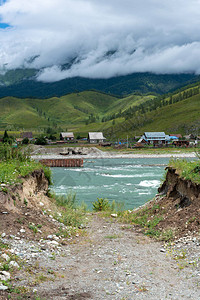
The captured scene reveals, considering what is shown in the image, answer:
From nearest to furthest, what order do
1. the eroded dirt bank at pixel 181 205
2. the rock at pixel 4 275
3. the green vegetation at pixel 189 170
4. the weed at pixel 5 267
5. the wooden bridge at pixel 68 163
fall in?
the rock at pixel 4 275
the weed at pixel 5 267
the eroded dirt bank at pixel 181 205
the green vegetation at pixel 189 170
the wooden bridge at pixel 68 163

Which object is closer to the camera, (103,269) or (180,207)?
(103,269)

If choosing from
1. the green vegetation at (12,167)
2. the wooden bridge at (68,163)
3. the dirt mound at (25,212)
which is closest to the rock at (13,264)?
the dirt mound at (25,212)

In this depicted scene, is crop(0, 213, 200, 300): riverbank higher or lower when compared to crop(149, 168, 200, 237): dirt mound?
lower

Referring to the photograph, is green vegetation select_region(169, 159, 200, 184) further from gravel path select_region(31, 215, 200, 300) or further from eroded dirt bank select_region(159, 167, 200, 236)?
gravel path select_region(31, 215, 200, 300)

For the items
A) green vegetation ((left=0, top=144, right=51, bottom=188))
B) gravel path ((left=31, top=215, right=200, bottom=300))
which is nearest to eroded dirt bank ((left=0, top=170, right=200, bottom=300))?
gravel path ((left=31, top=215, right=200, bottom=300))

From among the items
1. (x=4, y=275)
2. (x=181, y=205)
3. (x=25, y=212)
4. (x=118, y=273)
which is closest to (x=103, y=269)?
(x=118, y=273)

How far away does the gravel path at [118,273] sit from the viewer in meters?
7.68

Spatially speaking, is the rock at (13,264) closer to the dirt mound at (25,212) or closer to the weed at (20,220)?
the dirt mound at (25,212)

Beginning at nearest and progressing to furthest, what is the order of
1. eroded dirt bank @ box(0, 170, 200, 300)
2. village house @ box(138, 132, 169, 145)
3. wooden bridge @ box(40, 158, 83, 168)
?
eroded dirt bank @ box(0, 170, 200, 300), wooden bridge @ box(40, 158, 83, 168), village house @ box(138, 132, 169, 145)

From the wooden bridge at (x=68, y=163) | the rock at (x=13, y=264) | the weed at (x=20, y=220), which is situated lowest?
the wooden bridge at (x=68, y=163)

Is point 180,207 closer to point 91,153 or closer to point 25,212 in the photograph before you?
point 25,212

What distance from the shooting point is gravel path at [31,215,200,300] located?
768 centimetres

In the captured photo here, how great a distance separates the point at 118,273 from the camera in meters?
9.17

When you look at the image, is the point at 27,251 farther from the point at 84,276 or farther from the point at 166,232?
the point at 166,232
